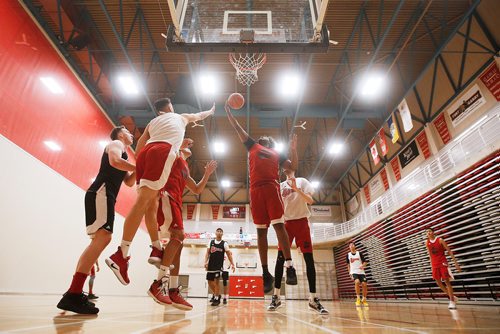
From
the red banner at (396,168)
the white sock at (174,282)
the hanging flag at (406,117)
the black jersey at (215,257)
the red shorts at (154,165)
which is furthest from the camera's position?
the red banner at (396,168)

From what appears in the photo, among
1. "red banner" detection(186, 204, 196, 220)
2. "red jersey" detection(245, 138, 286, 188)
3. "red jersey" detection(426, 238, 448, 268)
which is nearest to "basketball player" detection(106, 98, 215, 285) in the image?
"red jersey" detection(245, 138, 286, 188)

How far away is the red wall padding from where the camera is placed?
627 centimetres

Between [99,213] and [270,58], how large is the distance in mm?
9939

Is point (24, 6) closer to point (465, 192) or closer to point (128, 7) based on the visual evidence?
point (128, 7)

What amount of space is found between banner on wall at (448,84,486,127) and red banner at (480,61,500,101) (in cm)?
33

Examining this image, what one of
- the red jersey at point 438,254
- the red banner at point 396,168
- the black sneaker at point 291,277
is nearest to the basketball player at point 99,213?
the black sneaker at point 291,277

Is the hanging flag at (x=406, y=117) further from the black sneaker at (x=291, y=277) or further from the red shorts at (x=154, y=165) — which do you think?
the red shorts at (x=154, y=165)

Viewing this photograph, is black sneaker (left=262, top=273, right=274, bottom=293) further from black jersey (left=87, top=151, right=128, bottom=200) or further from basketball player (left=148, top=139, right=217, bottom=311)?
black jersey (left=87, top=151, right=128, bottom=200)

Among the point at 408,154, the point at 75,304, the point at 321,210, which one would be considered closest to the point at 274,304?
the point at 75,304

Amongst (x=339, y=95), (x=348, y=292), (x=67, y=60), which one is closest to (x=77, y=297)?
(x=67, y=60)

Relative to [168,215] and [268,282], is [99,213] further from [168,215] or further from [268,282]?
[268,282]

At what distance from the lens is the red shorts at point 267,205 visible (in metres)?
3.44

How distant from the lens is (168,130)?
2863mm

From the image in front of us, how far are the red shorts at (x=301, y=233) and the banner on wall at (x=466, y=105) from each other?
879cm
